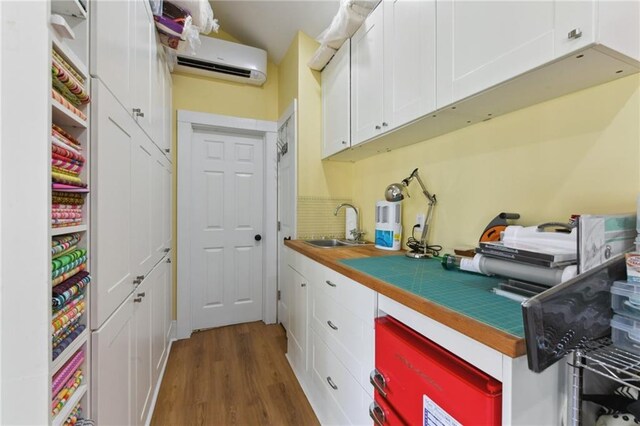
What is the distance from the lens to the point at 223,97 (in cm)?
272

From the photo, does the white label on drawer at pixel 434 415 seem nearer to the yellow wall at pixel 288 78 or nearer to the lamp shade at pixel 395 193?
the lamp shade at pixel 395 193

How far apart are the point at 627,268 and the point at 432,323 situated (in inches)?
18.2

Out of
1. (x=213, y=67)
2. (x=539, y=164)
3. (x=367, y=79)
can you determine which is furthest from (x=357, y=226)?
(x=213, y=67)

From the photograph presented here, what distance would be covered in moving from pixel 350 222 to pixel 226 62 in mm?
1906

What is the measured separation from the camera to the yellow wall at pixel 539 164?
880mm

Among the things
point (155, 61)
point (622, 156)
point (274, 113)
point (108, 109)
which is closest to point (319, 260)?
point (108, 109)

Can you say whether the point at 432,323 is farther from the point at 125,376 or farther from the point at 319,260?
the point at 125,376

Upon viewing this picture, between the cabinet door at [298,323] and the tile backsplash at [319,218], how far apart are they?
0.38m

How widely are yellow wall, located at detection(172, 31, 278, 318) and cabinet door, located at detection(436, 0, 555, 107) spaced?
2063mm

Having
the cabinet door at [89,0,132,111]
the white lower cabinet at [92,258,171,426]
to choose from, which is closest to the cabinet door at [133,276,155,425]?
the white lower cabinet at [92,258,171,426]

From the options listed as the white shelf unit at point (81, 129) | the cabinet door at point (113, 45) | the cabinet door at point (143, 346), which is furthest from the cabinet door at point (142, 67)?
the cabinet door at point (143, 346)

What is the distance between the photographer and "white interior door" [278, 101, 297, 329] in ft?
7.87

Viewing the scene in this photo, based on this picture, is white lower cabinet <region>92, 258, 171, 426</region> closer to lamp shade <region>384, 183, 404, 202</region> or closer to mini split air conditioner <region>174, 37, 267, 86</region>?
lamp shade <region>384, 183, 404, 202</region>

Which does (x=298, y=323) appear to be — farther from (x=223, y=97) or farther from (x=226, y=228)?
(x=223, y=97)
